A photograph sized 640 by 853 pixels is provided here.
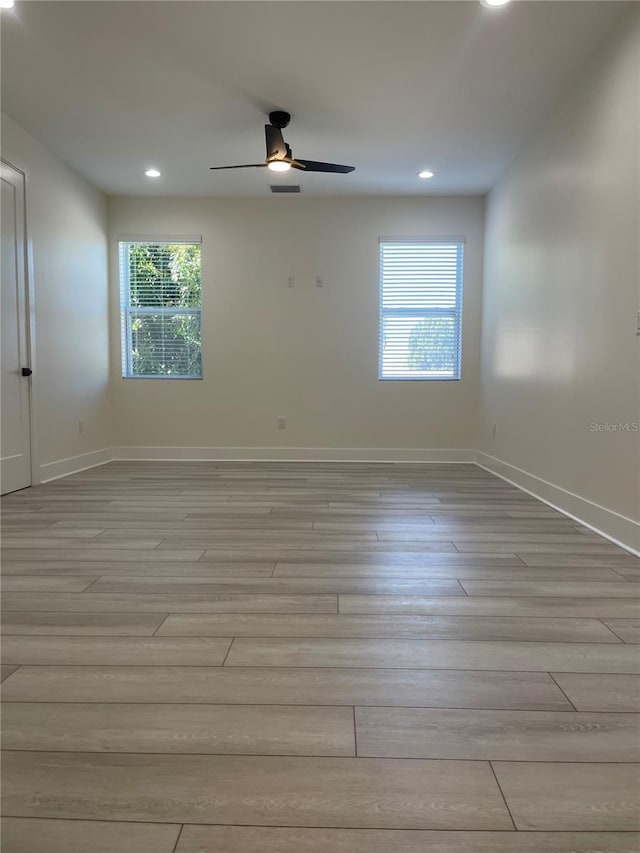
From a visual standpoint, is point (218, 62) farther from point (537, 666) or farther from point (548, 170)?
point (537, 666)

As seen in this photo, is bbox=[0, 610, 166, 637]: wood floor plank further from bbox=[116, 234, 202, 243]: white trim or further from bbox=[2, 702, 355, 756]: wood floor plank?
bbox=[116, 234, 202, 243]: white trim

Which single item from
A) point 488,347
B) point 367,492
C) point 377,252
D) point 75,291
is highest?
point 377,252

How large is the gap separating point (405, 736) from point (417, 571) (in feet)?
3.43

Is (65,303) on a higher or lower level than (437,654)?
higher

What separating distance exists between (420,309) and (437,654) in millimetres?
4410

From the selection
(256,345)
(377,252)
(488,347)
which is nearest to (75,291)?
(256,345)

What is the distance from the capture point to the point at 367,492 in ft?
12.5

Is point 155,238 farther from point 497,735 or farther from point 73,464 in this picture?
point 497,735

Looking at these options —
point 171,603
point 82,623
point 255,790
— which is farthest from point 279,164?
point 255,790

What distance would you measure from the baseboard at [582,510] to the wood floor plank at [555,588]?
49cm

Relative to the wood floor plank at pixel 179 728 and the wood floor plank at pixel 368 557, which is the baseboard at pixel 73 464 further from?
the wood floor plank at pixel 179 728

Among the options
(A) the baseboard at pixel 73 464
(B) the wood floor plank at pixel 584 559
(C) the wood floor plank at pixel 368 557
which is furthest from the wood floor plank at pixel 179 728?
(A) the baseboard at pixel 73 464

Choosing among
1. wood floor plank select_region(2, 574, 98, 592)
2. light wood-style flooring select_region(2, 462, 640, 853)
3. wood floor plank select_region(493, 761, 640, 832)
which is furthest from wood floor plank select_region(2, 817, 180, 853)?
wood floor plank select_region(2, 574, 98, 592)

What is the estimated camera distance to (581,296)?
307 cm
